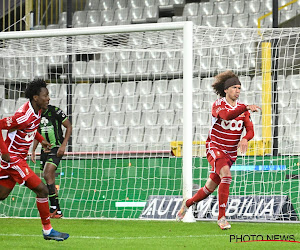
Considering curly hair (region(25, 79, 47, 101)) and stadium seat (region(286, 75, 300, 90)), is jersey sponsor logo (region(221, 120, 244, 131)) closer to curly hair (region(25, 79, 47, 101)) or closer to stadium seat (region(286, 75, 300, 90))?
curly hair (region(25, 79, 47, 101))

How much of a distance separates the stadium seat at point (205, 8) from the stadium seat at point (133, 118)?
4060mm

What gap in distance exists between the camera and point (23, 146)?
23.9 feet

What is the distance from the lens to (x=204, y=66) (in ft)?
47.2

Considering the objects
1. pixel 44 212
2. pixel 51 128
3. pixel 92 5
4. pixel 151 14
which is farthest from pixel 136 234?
pixel 92 5

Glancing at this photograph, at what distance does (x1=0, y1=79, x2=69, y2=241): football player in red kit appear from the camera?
688 centimetres

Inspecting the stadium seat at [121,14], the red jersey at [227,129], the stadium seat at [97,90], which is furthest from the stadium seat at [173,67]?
the red jersey at [227,129]

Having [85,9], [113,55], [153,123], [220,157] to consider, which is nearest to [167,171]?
[153,123]

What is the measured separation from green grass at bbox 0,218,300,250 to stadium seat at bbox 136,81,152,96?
441 centimetres

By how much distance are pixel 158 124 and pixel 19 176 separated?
6683mm

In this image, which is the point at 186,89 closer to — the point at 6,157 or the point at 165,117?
the point at 6,157

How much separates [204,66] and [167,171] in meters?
3.71

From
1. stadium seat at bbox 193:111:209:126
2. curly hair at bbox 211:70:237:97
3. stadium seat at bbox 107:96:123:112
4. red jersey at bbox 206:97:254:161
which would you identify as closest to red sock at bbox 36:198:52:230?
red jersey at bbox 206:97:254:161

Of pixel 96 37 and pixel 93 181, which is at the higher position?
pixel 96 37

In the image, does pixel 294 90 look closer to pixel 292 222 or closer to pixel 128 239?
pixel 292 222
